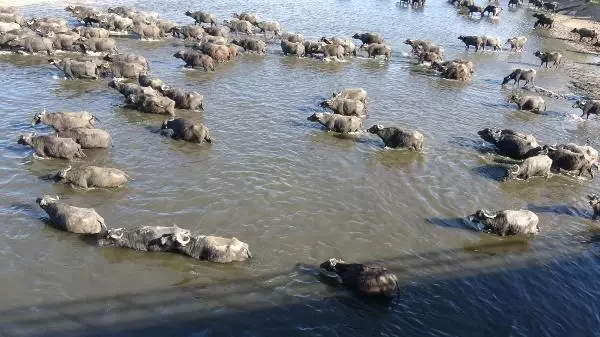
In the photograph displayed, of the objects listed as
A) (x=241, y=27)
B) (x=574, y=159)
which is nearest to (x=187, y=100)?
(x=574, y=159)

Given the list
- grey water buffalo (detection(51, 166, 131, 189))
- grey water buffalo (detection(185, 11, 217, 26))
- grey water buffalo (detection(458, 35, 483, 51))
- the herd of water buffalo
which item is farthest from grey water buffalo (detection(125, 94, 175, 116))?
grey water buffalo (detection(458, 35, 483, 51))

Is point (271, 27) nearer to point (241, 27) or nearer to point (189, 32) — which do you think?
point (241, 27)

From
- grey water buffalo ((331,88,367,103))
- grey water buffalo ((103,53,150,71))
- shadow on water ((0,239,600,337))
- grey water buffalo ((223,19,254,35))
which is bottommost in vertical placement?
shadow on water ((0,239,600,337))

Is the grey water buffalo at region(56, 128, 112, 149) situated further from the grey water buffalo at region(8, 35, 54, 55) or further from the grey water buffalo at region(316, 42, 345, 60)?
the grey water buffalo at region(316, 42, 345, 60)

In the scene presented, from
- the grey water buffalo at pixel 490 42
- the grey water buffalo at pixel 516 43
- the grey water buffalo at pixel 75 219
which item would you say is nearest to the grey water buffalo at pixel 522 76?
the grey water buffalo at pixel 490 42

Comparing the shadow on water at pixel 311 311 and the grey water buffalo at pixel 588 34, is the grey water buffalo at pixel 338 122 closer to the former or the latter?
the shadow on water at pixel 311 311

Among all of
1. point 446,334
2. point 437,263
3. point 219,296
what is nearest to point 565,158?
point 437,263

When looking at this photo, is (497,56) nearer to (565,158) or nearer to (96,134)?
(565,158)
